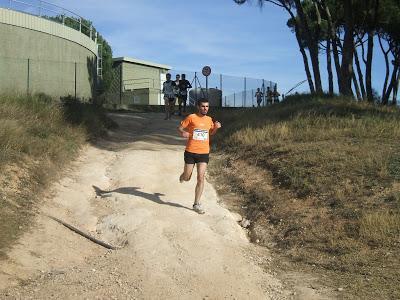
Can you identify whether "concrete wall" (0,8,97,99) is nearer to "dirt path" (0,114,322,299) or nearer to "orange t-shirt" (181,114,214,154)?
"dirt path" (0,114,322,299)

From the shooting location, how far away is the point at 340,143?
10.4m

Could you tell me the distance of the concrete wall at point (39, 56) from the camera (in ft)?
71.1

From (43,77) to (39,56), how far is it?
3.58ft

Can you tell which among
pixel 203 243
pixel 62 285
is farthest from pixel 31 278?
pixel 203 243

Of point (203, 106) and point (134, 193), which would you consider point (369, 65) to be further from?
point (134, 193)

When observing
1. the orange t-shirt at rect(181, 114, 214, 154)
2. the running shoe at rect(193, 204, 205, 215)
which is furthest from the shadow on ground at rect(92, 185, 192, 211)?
the orange t-shirt at rect(181, 114, 214, 154)

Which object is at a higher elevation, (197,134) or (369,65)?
(369,65)

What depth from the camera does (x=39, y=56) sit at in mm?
23688

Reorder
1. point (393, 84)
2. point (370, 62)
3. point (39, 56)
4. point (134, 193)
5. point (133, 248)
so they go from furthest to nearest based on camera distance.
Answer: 1. point (393, 84)
2. point (370, 62)
3. point (39, 56)
4. point (134, 193)
5. point (133, 248)

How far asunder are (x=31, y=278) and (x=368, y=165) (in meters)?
5.39

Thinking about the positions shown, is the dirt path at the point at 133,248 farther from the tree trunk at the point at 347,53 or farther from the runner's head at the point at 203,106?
the tree trunk at the point at 347,53

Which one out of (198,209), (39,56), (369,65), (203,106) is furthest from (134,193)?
(369,65)

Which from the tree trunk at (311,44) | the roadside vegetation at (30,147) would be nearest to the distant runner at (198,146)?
the roadside vegetation at (30,147)

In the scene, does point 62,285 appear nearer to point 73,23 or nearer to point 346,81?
point 346,81
